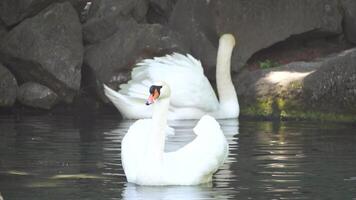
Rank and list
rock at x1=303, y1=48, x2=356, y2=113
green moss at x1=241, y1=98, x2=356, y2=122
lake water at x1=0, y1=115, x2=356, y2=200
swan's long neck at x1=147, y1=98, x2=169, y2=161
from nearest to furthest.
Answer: lake water at x1=0, y1=115, x2=356, y2=200
swan's long neck at x1=147, y1=98, x2=169, y2=161
rock at x1=303, y1=48, x2=356, y2=113
green moss at x1=241, y1=98, x2=356, y2=122

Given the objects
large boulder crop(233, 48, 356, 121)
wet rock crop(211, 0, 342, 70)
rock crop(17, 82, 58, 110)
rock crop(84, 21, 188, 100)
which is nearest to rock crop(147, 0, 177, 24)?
wet rock crop(211, 0, 342, 70)

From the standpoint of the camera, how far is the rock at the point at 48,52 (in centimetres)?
1828

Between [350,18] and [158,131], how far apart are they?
10251mm

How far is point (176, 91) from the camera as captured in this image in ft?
56.7

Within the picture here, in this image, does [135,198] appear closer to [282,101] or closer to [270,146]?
[270,146]

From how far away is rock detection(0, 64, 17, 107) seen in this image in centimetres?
1761

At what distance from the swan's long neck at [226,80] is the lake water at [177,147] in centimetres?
75

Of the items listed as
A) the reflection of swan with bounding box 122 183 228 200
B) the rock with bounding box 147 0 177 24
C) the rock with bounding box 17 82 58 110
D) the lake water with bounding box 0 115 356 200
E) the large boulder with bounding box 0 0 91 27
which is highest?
the rock with bounding box 147 0 177 24

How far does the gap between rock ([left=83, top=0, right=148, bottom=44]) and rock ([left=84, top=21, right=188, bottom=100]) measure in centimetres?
66

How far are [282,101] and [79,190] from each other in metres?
8.03

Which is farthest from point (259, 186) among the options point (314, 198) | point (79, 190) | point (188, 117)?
point (188, 117)

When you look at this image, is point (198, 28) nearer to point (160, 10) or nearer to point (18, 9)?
point (160, 10)

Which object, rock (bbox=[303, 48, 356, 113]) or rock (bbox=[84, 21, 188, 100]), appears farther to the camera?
rock (bbox=[84, 21, 188, 100])

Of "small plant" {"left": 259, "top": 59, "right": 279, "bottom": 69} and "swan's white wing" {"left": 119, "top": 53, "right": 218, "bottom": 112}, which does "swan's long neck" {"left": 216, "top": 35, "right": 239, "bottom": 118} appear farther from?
"small plant" {"left": 259, "top": 59, "right": 279, "bottom": 69}
